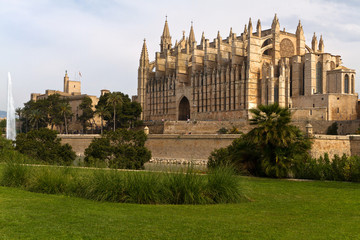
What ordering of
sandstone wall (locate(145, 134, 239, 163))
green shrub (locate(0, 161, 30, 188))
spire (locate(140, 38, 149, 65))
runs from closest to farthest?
green shrub (locate(0, 161, 30, 188)) < sandstone wall (locate(145, 134, 239, 163)) < spire (locate(140, 38, 149, 65))

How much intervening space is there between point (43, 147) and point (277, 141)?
59.8 feet

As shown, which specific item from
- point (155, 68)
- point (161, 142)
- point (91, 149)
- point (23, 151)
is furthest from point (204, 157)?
point (155, 68)

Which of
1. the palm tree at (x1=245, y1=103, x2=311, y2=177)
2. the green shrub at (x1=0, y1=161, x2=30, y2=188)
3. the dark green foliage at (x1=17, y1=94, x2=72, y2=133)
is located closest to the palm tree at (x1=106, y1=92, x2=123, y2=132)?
the dark green foliage at (x1=17, y1=94, x2=72, y2=133)

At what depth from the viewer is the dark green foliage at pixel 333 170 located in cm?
1809

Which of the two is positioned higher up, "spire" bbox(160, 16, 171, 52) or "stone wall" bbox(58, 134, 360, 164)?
"spire" bbox(160, 16, 171, 52)

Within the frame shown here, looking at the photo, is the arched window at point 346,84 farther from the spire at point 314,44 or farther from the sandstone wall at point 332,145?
the sandstone wall at point 332,145

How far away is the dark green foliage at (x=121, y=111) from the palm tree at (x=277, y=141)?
4168 cm

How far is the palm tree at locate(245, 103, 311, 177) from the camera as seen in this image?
1921 centimetres

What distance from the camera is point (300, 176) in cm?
1936

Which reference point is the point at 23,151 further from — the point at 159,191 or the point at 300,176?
the point at 159,191

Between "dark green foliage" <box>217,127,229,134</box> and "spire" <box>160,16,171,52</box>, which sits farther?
"spire" <box>160,16,171,52</box>

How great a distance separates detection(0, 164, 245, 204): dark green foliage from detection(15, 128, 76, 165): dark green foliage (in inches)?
734

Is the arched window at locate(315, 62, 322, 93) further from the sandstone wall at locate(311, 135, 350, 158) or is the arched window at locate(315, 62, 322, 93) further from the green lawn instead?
the green lawn

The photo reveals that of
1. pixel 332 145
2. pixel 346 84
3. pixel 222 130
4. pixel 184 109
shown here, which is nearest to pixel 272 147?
pixel 332 145
